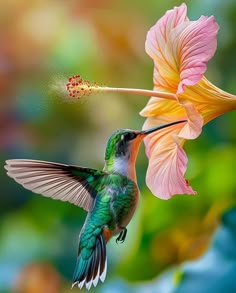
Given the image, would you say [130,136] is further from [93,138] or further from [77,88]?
[93,138]

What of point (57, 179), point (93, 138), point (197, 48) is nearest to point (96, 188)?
point (57, 179)

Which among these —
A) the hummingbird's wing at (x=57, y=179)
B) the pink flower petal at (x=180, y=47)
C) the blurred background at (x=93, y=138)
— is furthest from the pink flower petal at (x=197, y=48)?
the blurred background at (x=93, y=138)

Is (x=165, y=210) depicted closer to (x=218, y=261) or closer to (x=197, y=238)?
(x=197, y=238)

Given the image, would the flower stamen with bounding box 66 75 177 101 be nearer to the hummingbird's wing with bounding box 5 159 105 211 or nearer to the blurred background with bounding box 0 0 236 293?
the hummingbird's wing with bounding box 5 159 105 211

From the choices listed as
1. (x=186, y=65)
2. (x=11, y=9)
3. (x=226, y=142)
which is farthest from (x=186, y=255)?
(x=186, y=65)

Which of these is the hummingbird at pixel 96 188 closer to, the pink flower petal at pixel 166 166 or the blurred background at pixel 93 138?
the pink flower petal at pixel 166 166

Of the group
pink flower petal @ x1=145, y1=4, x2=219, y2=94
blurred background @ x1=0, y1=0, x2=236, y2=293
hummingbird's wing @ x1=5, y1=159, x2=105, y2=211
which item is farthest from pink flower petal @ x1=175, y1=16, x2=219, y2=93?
blurred background @ x1=0, y1=0, x2=236, y2=293
